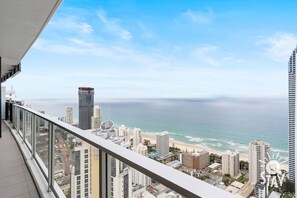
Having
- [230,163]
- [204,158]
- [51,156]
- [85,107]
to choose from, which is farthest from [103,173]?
[85,107]

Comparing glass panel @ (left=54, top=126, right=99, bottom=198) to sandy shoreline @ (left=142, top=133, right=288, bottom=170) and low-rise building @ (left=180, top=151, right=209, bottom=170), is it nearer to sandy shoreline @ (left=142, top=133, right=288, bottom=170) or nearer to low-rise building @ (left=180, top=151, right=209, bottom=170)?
low-rise building @ (left=180, top=151, right=209, bottom=170)

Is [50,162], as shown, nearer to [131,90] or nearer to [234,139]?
[234,139]

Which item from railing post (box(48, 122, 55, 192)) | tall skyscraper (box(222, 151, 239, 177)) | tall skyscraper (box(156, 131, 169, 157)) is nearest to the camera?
tall skyscraper (box(222, 151, 239, 177))

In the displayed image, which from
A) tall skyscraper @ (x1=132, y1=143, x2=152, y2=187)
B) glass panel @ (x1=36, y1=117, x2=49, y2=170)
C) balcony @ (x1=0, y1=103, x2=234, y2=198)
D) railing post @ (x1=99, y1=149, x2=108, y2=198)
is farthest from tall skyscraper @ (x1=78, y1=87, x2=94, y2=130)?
tall skyscraper @ (x1=132, y1=143, x2=152, y2=187)

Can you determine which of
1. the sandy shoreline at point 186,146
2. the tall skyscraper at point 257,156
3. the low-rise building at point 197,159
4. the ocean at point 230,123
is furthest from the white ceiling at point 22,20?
the tall skyscraper at point 257,156

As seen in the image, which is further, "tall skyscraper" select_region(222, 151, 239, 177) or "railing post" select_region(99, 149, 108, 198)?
"tall skyscraper" select_region(222, 151, 239, 177)

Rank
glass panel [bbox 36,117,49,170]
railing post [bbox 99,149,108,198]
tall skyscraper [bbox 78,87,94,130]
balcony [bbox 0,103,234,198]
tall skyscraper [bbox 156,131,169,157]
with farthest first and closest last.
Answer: tall skyscraper [bbox 78,87,94,130] < glass panel [bbox 36,117,49,170] < tall skyscraper [bbox 156,131,169,157] < railing post [bbox 99,149,108,198] < balcony [bbox 0,103,234,198]

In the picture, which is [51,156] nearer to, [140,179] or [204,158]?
[204,158]
